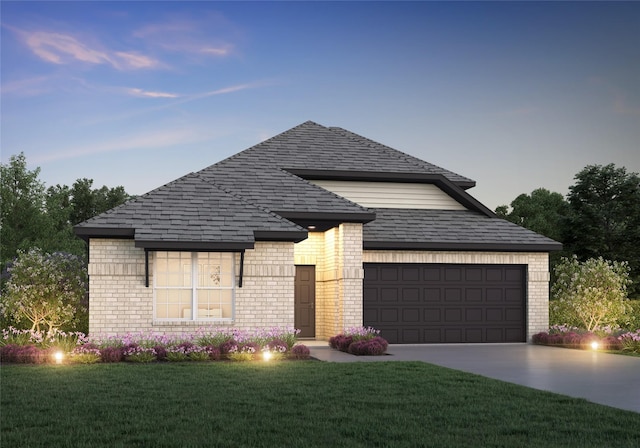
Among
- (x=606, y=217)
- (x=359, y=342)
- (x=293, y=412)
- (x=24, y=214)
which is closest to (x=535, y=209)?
(x=606, y=217)

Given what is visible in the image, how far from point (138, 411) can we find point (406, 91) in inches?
851

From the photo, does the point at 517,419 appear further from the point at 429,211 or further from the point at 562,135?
the point at 562,135

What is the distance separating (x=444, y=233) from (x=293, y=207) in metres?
5.27

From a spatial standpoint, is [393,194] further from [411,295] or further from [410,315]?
[410,315]

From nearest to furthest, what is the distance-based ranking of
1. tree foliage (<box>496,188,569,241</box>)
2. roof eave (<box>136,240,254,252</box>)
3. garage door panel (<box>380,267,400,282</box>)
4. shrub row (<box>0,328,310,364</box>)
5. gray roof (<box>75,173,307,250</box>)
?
shrub row (<box>0,328,310,364</box>)
roof eave (<box>136,240,254,252</box>)
gray roof (<box>75,173,307,250</box>)
garage door panel (<box>380,267,400,282</box>)
tree foliage (<box>496,188,569,241</box>)

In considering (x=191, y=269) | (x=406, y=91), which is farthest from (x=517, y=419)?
(x=406, y=91)

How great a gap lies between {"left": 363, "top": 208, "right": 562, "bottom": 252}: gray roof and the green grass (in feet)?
30.1

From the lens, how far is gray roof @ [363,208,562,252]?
24.3m

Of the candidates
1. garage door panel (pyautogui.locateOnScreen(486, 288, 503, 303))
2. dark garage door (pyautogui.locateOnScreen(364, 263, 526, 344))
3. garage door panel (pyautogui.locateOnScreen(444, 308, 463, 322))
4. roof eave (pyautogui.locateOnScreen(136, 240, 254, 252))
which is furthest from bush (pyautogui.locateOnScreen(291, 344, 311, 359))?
garage door panel (pyautogui.locateOnScreen(486, 288, 503, 303))

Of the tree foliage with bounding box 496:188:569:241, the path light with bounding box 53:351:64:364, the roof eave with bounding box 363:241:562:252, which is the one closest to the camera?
the path light with bounding box 53:351:64:364

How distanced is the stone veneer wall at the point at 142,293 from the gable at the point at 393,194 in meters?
6.08

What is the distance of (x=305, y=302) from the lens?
2542 cm

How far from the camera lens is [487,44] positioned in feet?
89.1

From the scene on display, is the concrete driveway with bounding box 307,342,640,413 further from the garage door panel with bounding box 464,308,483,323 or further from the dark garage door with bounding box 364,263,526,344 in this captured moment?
the garage door panel with bounding box 464,308,483,323
